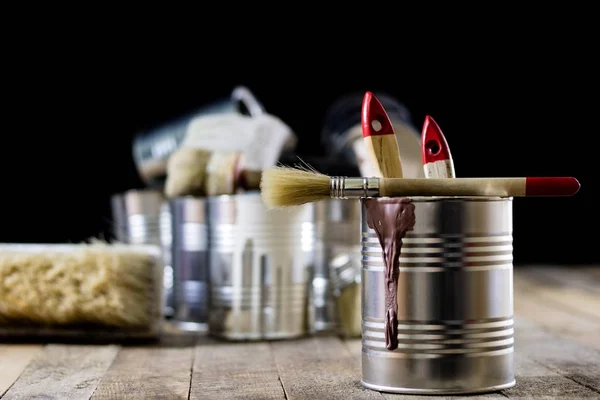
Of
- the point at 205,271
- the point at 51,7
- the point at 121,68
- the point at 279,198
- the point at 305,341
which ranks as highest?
the point at 51,7

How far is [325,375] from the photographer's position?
4.64 feet

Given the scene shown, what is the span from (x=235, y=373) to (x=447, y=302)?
422mm

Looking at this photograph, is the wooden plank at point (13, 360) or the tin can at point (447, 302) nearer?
the tin can at point (447, 302)

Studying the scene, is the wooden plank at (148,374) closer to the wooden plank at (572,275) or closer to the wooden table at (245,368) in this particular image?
the wooden table at (245,368)

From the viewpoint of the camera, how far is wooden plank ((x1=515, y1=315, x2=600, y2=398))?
1.32 m

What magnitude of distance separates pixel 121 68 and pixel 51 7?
1.08 feet

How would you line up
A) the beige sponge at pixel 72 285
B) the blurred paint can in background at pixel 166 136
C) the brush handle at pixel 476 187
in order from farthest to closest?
the blurred paint can in background at pixel 166 136, the beige sponge at pixel 72 285, the brush handle at pixel 476 187

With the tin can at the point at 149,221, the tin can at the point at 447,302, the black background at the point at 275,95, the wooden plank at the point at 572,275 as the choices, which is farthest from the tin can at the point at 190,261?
the wooden plank at the point at 572,275

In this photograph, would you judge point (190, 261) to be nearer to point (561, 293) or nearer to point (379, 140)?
point (379, 140)

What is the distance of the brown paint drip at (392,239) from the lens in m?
1.20

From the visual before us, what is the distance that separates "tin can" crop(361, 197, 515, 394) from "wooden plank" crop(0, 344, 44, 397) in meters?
0.60

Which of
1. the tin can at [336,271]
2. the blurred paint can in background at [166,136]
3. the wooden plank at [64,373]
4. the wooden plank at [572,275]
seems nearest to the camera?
the wooden plank at [64,373]

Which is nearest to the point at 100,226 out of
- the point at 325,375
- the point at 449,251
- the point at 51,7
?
the point at 51,7

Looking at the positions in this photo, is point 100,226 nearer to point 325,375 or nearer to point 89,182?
point 89,182
